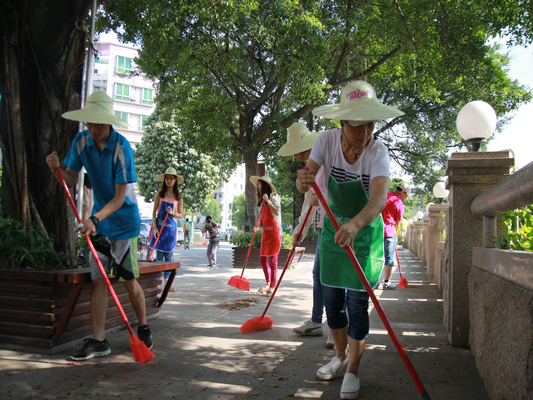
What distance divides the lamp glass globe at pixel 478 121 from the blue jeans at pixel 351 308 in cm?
293

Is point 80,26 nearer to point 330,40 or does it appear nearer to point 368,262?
point 368,262

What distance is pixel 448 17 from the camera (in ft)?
34.3

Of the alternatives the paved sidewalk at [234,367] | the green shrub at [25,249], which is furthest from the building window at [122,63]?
the paved sidewalk at [234,367]

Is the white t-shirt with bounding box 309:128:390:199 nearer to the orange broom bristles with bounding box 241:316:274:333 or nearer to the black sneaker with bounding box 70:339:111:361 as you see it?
the orange broom bristles with bounding box 241:316:274:333

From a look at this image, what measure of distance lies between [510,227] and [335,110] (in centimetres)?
196

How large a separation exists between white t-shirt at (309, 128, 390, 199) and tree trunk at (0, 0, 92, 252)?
281 centimetres

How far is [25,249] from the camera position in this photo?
3855mm

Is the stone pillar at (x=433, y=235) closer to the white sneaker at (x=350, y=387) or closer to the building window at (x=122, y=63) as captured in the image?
the white sneaker at (x=350, y=387)

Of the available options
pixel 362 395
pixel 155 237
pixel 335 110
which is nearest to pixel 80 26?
pixel 335 110

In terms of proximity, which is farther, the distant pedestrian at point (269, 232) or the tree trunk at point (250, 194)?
the tree trunk at point (250, 194)

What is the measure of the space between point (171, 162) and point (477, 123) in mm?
29242

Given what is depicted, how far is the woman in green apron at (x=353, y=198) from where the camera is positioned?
9.29 feet

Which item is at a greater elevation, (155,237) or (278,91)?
(278,91)

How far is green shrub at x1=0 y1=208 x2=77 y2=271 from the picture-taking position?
12.7 ft
